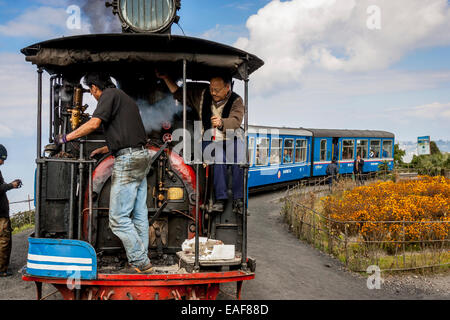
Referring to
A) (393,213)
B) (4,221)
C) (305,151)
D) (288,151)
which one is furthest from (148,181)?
(305,151)

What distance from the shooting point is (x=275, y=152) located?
1791cm

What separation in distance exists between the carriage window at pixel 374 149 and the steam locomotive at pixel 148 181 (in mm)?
21783

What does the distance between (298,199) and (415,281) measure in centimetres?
686

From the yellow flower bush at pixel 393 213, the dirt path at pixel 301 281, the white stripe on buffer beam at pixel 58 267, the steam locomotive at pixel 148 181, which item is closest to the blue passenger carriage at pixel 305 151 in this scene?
the yellow flower bush at pixel 393 213

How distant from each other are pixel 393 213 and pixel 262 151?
8309mm

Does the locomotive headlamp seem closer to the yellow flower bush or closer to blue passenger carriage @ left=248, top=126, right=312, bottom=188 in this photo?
the yellow flower bush

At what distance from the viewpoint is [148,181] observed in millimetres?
4918

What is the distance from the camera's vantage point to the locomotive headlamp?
5.18 m

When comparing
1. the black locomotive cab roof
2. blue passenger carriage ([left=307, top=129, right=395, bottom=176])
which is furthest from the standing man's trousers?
blue passenger carriage ([left=307, top=129, right=395, bottom=176])

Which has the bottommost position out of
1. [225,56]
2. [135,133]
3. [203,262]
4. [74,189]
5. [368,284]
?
[368,284]

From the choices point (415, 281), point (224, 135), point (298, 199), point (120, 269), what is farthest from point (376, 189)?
point (120, 269)

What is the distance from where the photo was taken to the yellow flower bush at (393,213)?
8484 millimetres
